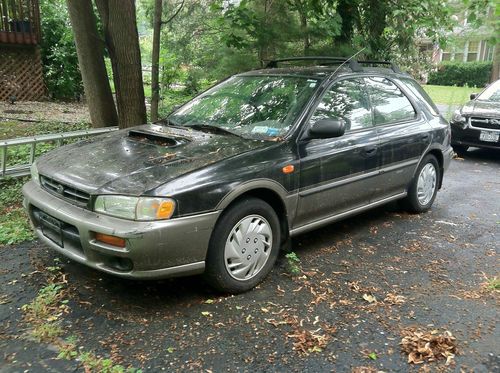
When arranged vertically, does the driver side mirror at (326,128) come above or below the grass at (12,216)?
above

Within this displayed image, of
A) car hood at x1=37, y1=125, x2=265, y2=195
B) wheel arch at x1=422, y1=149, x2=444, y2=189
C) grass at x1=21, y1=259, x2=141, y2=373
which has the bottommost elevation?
grass at x1=21, y1=259, x2=141, y2=373

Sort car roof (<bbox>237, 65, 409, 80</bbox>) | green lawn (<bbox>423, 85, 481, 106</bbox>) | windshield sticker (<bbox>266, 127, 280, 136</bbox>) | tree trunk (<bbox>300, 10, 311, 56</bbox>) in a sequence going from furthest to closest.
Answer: green lawn (<bbox>423, 85, 481, 106</bbox>) < tree trunk (<bbox>300, 10, 311, 56</bbox>) < car roof (<bbox>237, 65, 409, 80</bbox>) < windshield sticker (<bbox>266, 127, 280, 136</bbox>)

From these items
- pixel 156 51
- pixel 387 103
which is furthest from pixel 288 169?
pixel 156 51

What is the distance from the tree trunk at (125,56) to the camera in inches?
249

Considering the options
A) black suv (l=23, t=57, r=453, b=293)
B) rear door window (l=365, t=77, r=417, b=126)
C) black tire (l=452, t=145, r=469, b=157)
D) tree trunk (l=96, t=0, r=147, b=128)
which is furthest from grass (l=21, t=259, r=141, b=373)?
black tire (l=452, t=145, r=469, b=157)

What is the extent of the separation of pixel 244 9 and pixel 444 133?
3.30 m

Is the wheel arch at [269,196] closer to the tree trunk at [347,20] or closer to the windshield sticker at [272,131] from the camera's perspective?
the windshield sticker at [272,131]

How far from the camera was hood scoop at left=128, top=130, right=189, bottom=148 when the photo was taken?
3.88 m

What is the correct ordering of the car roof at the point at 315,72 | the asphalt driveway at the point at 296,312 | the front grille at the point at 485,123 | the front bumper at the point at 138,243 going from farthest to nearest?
the front grille at the point at 485,123
the car roof at the point at 315,72
the front bumper at the point at 138,243
the asphalt driveway at the point at 296,312

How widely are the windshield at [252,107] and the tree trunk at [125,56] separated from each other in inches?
79.8

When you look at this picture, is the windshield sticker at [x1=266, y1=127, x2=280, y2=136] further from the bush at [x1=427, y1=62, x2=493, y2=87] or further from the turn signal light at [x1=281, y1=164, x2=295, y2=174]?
the bush at [x1=427, y1=62, x2=493, y2=87]

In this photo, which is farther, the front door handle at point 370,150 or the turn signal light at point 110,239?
the front door handle at point 370,150

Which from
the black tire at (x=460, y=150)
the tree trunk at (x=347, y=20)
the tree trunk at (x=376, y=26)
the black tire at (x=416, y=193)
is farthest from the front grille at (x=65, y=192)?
the black tire at (x=460, y=150)

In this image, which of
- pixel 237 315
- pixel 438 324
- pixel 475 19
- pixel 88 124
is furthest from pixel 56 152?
pixel 88 124
